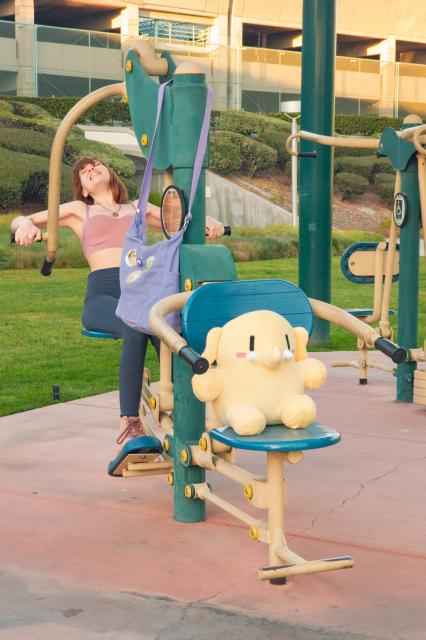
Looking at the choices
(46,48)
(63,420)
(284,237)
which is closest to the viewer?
(63,420)

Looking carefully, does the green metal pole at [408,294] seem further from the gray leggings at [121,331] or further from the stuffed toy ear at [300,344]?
the stuffed toy ear at [300,344]

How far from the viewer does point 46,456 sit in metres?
5.66

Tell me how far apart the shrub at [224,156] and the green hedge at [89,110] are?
269 centimetres

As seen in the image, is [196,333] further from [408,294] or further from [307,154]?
Result: [307,154]

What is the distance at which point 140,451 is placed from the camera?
15.3 feet

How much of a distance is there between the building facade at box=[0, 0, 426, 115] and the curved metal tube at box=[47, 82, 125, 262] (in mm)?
30716

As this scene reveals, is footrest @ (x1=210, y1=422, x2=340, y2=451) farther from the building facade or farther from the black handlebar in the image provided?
A: the building facade

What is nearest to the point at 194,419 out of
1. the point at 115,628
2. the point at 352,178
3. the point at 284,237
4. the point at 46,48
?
the point at 115,628

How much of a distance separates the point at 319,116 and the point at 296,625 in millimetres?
7173

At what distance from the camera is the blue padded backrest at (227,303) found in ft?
12.7

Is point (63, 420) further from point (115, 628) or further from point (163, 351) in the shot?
point (115, 628)

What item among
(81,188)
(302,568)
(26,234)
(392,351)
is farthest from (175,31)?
(302,568)

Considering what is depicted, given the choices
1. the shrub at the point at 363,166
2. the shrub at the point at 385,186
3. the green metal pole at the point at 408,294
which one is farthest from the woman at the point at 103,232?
the shrub at the point at 363,166

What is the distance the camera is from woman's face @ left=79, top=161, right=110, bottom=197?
5.46 m
